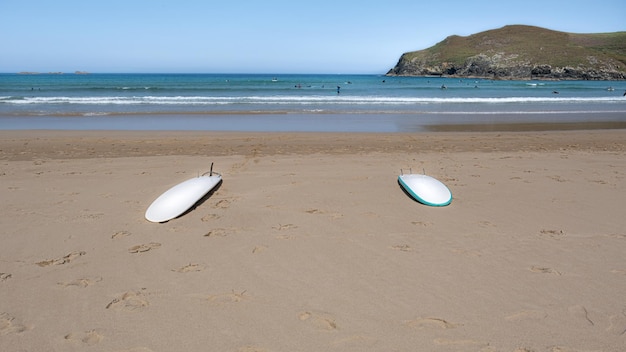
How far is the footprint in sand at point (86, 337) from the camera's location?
106 inches

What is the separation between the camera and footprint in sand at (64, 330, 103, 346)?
2.70 metres

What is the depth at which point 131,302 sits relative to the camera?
10.4 ft

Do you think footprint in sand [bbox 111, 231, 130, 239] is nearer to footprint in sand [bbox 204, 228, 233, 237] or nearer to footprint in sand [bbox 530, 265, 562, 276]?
footprint in sand [bbox 204, 228, 233, 237]

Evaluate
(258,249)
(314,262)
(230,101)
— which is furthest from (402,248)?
(230,101)

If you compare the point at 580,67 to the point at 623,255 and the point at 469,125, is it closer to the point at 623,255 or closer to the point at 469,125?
the point at 469,125

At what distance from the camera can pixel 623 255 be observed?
402 cm

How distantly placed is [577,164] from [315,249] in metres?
6.75

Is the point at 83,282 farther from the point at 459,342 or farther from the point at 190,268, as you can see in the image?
the point at 459,342

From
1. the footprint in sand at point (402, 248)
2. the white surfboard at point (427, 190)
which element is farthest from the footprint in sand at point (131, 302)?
the white surfboard at point (427, 190)

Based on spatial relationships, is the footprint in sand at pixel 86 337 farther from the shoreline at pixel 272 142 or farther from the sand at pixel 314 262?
the shoreline at pixel 272 142

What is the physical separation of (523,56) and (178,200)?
106m

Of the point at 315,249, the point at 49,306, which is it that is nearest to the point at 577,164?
the point at 315,249

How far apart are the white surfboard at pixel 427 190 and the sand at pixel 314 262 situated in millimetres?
156

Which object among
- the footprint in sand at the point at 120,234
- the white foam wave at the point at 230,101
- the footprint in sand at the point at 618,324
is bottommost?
the footprint in sand at the point at 618,324
